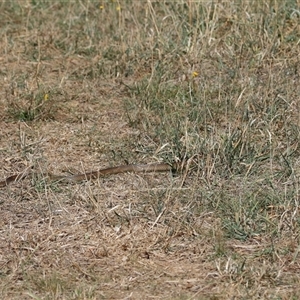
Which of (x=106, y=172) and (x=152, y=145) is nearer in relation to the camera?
(x=106, y=172)

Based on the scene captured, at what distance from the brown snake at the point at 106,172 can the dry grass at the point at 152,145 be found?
0.16 feet

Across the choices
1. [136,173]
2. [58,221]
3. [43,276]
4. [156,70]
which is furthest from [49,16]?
[43,276]

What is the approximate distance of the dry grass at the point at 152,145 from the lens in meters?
4.03

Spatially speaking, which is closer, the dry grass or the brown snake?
the dry grass

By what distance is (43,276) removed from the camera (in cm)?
398

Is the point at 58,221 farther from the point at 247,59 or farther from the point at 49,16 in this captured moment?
the point at 49,16

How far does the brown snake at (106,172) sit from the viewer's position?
486 cm

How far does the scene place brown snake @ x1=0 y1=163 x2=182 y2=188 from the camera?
15.9 feet

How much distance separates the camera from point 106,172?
492cm

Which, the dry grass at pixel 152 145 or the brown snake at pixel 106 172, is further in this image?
the brown snake at pixel 106 172

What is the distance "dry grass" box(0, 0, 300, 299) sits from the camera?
4027mm

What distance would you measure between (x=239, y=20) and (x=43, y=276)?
135 inches

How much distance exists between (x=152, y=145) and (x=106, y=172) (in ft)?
1.63

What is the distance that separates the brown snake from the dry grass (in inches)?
1.9
